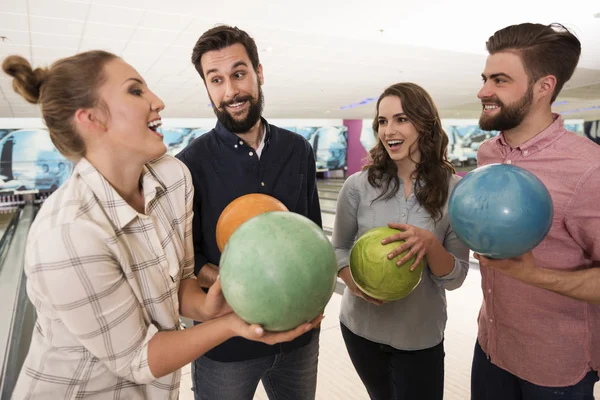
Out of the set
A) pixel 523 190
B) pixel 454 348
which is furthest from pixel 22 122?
pixel 523 190

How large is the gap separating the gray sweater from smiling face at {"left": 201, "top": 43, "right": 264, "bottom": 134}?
19.8 inches

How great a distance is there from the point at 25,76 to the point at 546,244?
4.64ft

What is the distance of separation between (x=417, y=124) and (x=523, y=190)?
23.5 inches

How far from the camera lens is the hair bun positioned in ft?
2.96

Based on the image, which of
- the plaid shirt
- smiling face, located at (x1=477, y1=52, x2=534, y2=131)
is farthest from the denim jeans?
smiling face, located at (x1=477, y1=52, x2=534, y2=131)

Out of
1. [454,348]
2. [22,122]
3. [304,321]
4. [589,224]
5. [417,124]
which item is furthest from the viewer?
[22,122]

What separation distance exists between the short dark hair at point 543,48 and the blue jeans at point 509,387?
0.86 m

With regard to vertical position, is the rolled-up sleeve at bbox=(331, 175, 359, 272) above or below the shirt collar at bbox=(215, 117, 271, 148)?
below

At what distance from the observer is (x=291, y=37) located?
4371 mm

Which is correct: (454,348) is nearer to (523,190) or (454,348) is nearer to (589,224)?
(589,224)

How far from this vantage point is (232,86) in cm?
127

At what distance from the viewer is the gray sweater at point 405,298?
1340 millimetres

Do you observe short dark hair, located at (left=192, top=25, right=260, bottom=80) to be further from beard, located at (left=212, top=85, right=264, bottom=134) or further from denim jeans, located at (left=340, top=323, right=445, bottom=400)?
denim jeans, located at (left=340, top=323, right=445, bottom=400)

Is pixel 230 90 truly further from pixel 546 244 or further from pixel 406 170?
pixel 546 244
